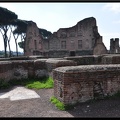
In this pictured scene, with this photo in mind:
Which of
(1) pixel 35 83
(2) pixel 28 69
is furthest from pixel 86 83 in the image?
(2) pixel 28 69

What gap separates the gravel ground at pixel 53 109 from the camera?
531 centimetres

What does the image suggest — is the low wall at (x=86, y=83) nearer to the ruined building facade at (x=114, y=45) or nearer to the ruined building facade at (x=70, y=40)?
the ruined building facade at (x=70, y=40)

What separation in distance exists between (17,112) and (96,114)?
2049 mm

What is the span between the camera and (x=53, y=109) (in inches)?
231

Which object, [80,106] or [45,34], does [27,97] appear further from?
[45,34]

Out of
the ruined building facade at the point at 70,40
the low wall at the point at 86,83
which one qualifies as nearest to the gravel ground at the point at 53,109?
the low wall at the point at 86,83

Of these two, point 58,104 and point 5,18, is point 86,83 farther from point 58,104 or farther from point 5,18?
point 5,18

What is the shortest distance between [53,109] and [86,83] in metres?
1.15

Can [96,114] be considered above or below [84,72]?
below

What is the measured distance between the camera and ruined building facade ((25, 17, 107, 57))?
33441 mm

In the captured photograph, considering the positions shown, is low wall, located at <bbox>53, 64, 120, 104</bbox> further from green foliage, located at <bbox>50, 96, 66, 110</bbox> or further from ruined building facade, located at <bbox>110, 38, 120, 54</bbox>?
ruined building facade, located at <bbox>110, 38, 120, 54</bbox>

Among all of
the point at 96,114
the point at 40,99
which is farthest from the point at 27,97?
the point at 96,114

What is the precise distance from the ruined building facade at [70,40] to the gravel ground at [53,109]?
79.7ft

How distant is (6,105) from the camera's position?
655cm
